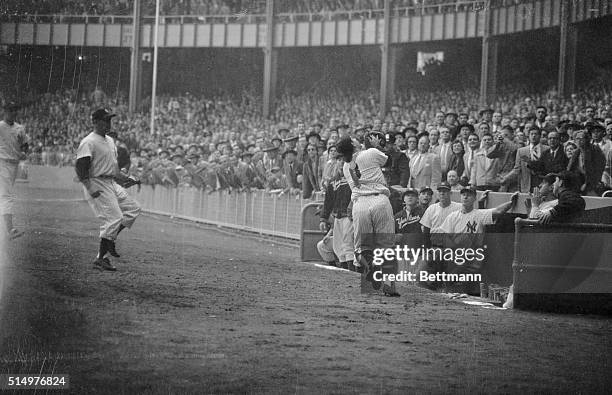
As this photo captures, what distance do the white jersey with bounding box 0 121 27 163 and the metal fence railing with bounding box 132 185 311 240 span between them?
569 centimetres

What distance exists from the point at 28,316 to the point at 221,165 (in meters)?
14.6

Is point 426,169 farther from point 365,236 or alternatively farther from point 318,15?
point 318,15

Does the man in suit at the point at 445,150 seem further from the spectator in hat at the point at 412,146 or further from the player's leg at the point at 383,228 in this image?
the player's leg at the point at 383,228

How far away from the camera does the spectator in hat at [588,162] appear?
12156 mm

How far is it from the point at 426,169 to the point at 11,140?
6.06 m

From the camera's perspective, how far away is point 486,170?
44.0 ft

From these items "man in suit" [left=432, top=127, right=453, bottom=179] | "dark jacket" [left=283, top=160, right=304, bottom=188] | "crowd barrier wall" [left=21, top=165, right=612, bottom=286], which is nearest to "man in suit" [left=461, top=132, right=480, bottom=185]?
"man in suit" [left=432, top=127, right=453, bottom=179]

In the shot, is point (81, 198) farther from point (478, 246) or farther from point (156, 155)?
point (478, 246)

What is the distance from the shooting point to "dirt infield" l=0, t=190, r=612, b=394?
19.3 feet

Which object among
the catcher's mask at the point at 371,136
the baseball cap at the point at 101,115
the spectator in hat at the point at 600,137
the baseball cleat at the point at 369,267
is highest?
the spectator in hat at the point at 600,137

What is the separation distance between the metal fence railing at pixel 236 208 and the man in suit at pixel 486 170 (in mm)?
4283

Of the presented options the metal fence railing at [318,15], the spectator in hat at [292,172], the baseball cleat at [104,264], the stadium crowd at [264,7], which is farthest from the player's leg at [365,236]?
the stadium crowd at [264,7]

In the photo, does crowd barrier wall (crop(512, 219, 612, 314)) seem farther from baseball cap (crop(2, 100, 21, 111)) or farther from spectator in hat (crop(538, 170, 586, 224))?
baseball cap (crop(2, 100, 21, 111))

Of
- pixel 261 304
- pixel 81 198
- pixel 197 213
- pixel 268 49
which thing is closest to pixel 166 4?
pixel 268 49
